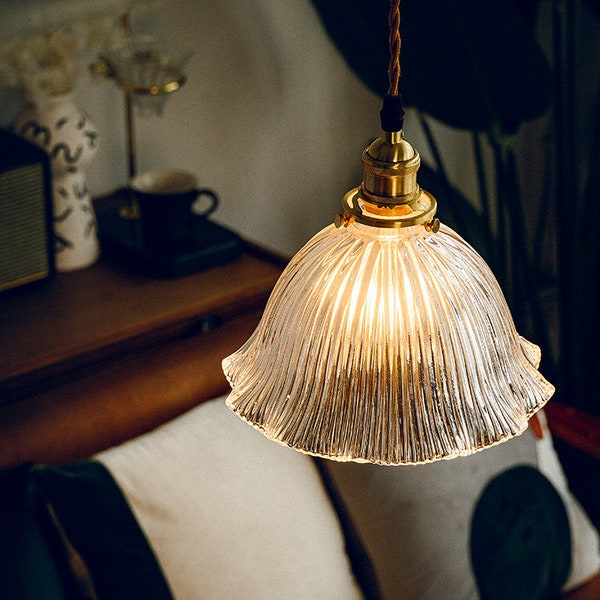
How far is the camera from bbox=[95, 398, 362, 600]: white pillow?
4.33ft

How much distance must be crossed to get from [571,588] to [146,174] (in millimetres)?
1111

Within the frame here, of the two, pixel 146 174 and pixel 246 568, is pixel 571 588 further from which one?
pixel 146 174

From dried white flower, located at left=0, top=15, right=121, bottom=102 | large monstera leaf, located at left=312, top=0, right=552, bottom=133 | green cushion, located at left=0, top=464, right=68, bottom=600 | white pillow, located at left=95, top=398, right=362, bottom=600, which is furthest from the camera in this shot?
large monstera leaf, located at left=312, top=0, right=552, bottom=133

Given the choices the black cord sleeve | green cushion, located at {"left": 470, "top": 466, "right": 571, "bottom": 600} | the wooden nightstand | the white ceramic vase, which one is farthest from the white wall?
the black cord sleeve

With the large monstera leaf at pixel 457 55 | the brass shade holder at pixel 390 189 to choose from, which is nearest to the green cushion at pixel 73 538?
the brass shade holder at pixel 390 189

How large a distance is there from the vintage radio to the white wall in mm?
259

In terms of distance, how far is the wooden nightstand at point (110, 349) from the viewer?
1360mm

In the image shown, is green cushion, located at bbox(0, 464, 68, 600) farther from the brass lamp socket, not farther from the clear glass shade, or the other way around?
the brass lamp socket

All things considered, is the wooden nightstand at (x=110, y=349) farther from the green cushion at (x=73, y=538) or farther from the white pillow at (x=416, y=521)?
the white pillow at (x=416, y=521)

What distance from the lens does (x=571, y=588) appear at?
5.49 ft

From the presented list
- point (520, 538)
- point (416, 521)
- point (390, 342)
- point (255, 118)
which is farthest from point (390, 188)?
point (255, 118)

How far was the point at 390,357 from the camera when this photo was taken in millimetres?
660

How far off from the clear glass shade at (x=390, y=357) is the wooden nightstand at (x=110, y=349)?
2.40 ft

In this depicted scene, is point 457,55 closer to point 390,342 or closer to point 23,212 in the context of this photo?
point 23,212
